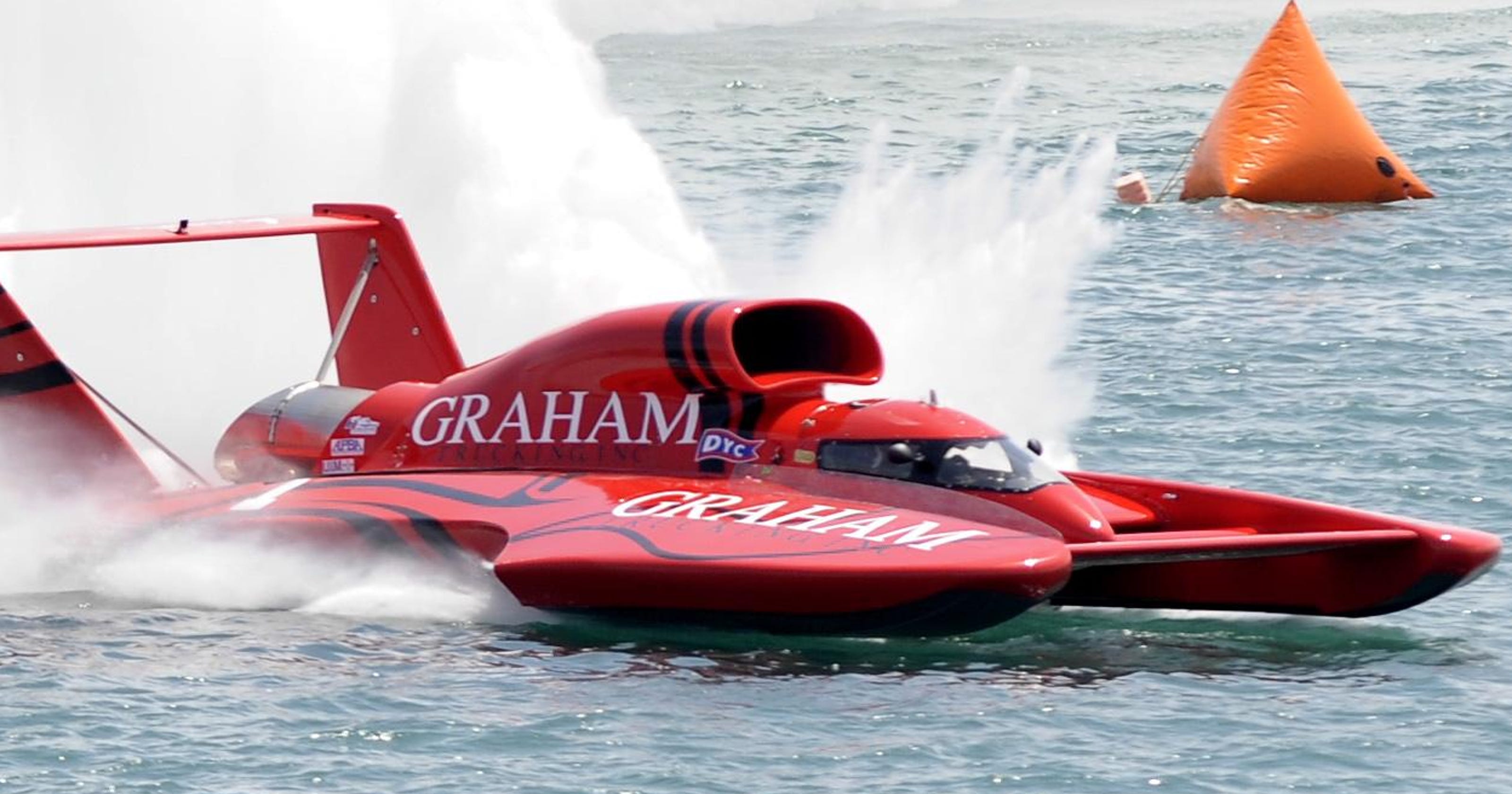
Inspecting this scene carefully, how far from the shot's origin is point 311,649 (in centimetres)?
1084

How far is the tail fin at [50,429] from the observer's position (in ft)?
42.7

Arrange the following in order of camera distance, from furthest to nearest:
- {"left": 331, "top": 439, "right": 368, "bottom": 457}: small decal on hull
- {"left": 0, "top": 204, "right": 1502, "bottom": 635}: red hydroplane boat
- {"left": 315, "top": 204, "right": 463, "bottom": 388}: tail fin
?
{"left": 315, "top": 204, "right": 463, "bottom": 388}: tail fin → {"left": 331, "top": 439, "right": 368, "bottom": 457}: small decal on hull → {"left": 0, "top": 204, "right": 1502, "bottom": 635}: red hydroplane boat

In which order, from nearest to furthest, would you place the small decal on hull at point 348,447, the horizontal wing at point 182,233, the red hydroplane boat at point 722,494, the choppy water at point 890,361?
the choppy water at point 890,361
the red hydroplane boat at point 722,494
the horizontal wing at point 182,233
the small decal on hull at point 348,447

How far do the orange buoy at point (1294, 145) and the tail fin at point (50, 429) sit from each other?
49.4 ft

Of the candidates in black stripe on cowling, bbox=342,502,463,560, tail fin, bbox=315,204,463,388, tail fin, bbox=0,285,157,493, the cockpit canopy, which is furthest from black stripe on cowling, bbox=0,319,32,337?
the cockpit canopy

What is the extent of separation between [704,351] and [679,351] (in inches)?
7.0

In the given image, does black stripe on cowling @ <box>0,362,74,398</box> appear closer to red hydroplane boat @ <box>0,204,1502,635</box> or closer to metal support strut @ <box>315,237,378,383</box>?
red hydroplane boat @ <box>0,204,1502,635</box>

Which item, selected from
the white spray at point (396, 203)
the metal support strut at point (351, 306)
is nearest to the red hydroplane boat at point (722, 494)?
the metal support strut at point (351, 306)

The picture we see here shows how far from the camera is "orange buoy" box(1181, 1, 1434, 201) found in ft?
80.8

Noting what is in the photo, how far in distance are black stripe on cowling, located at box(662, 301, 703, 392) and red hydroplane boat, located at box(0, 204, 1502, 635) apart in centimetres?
1

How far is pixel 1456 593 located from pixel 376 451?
6209mm

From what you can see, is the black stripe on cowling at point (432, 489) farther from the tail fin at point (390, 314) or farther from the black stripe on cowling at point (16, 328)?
the tail fin at point (390, 314)

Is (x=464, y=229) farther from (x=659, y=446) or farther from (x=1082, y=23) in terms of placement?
(x=1082, y=23)

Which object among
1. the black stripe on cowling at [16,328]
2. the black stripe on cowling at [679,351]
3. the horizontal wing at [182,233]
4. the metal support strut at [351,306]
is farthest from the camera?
the metal support strut at [351,306]
